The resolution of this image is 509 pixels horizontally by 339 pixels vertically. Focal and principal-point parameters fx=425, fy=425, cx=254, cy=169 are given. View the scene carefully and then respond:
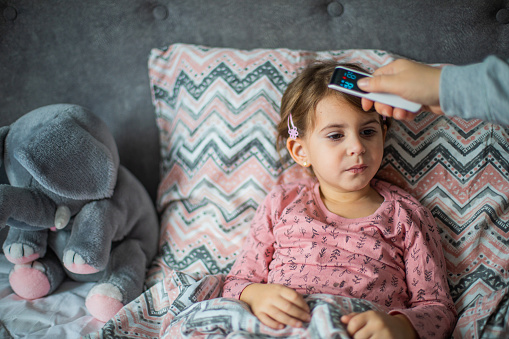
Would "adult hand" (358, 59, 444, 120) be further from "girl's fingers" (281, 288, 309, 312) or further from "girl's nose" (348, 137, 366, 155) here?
"girl's fingers" (281, 288, 309, 312)

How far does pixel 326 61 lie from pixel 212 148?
42 centimetres

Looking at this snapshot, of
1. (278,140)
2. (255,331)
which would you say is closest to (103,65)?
(278,140)

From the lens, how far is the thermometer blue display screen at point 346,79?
906 millimetres

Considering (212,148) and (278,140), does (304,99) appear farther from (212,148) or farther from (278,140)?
(212,148)

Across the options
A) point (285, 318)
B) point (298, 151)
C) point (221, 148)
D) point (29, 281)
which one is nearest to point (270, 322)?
point (285, 318)

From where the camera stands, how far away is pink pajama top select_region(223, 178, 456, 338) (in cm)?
96

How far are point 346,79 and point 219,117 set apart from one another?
480mm

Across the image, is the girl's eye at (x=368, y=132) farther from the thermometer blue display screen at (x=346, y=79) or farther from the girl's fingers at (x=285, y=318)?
the girl's fingers at (x=285, y=318)

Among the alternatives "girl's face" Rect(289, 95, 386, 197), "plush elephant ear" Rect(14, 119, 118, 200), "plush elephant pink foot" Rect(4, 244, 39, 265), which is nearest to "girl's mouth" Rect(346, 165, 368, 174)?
"girl's face" Rect(289, 95, 386, 197)

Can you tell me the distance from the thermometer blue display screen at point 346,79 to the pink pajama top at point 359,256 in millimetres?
336

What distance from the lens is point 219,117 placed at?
4.23ft

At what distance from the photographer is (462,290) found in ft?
3.41

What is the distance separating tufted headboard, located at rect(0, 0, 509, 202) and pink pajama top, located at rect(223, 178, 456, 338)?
54 centimetres

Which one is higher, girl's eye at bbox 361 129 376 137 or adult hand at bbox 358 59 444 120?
adult hand at bbox 358 59 444 120
